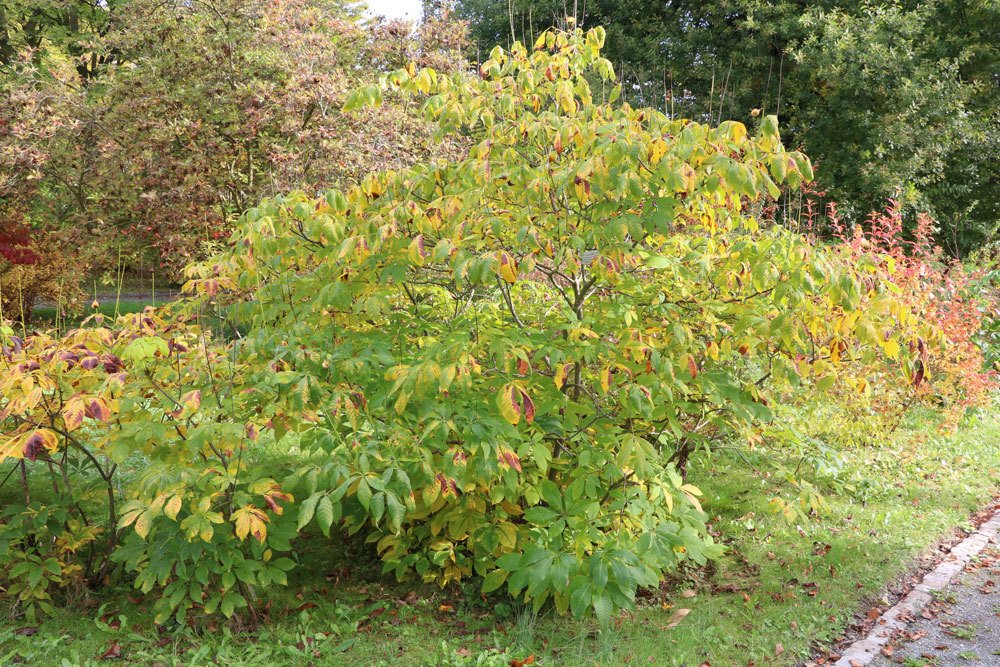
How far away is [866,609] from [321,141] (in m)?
6.80

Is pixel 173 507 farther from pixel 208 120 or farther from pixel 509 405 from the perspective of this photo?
pixel 208 120

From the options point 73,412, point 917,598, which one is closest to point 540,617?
point 917,598

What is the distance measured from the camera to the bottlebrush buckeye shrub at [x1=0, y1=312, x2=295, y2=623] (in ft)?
8.74

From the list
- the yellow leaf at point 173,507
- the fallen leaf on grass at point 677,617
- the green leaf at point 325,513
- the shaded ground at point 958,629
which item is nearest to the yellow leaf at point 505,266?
the green leaf at point 325,513

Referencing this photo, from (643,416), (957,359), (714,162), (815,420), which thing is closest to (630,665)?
(643,416)

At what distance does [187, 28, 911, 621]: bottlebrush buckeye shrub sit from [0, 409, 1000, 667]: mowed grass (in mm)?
Result: 272

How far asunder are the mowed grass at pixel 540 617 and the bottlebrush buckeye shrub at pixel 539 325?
272mm

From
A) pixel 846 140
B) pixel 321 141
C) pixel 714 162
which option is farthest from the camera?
pixel 846 140

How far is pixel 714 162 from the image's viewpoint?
2803 mm

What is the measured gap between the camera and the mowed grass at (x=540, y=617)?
3.10m

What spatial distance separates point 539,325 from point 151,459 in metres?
1.81

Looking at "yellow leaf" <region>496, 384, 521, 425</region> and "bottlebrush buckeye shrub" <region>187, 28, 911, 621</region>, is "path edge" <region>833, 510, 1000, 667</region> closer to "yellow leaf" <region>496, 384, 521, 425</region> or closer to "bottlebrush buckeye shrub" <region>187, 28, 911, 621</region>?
"bottlebrush buckeye shrub" <region>187, 28, 911, 621</region>

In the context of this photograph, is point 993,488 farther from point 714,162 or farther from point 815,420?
point 714,162

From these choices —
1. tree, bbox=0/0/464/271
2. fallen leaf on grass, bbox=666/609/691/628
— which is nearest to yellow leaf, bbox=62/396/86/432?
fallen leaf on grass, bbox=666/609/691/628
